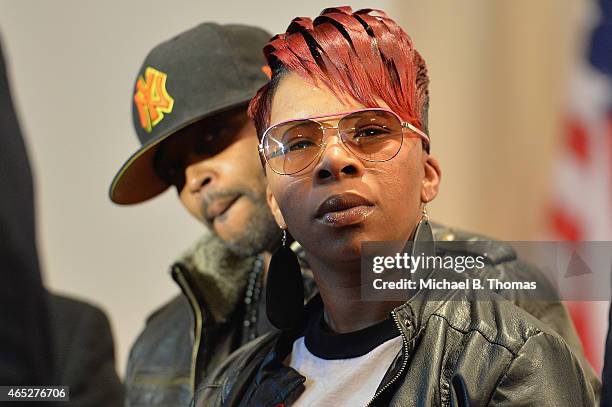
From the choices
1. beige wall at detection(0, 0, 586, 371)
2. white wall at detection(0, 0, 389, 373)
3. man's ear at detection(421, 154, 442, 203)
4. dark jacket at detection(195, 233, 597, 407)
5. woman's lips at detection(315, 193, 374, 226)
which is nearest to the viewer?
dark jacket at detection(195, 233, 597, 407)

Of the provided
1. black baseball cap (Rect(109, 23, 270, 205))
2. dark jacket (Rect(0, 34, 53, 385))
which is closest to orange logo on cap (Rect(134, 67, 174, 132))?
black baseball cap (Rect(109, 23, 270, 205))

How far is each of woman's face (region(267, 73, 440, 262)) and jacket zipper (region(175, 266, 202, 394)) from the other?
67 centimetres

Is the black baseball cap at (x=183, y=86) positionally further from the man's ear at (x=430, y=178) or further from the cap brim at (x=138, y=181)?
the man's ear at (x=430, y=178)

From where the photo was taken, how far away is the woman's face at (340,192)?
1231 mm

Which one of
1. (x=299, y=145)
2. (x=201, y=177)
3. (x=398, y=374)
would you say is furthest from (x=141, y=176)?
(x=398, y=374)

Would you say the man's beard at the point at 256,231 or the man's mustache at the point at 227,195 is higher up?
the man's mustache at the point at 227,195

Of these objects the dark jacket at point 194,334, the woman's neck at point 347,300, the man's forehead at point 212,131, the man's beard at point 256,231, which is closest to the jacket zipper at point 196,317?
the dark jacket at point 194,334

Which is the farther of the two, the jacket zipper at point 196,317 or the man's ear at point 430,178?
the jacket zipper at point 196,317

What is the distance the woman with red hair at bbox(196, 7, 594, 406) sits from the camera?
1.17m

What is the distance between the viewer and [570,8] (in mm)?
2537

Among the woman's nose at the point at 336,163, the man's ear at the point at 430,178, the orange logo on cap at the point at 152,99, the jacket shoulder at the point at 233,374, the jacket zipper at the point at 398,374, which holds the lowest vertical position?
the jacket shoulder at the point at 233,374

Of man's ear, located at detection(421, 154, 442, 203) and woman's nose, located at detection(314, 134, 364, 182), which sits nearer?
woman's nose, located at detection(314, 134, 364, 182)

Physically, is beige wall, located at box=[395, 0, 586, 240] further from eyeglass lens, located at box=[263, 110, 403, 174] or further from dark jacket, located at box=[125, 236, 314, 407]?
eyeglass lens, located at box=[263, 110, 403, 174]

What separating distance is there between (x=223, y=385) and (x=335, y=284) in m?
0.26
